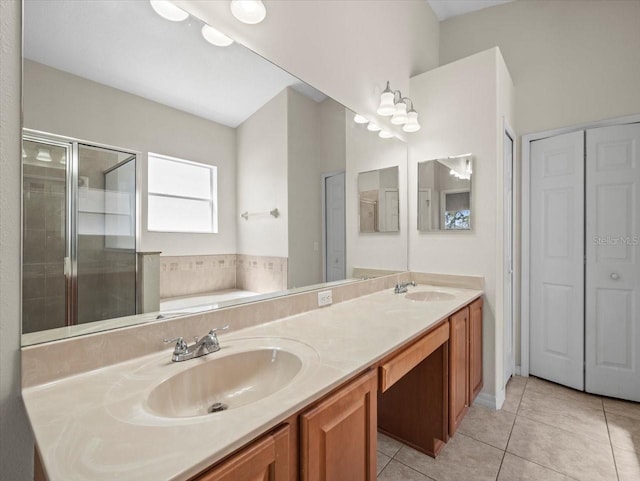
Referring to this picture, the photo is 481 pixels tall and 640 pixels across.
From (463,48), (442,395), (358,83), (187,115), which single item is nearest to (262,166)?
(187,115)

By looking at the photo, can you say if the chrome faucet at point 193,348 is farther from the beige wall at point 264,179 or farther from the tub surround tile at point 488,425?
the tub surround tile at point 488,425

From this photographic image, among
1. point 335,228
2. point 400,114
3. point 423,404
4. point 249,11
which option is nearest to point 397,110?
point 400,114

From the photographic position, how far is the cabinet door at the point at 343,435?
0.80m

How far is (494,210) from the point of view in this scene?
7.35 ft

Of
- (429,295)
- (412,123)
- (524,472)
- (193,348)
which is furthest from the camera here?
(412,123)

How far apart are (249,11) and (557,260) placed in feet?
9.40

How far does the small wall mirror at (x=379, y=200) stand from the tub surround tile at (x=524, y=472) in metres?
1.54

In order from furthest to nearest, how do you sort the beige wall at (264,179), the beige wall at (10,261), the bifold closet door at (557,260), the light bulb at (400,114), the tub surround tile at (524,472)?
1. the bifold closet door at (557,260)
2. the light bulb at (400,114)
3. the tub surround tile at (524,472)
4. the beige wall at (264,179)
5. the beige wall at (10,261)

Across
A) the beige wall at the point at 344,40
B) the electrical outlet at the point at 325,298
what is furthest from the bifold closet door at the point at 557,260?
the electrical outlet at the point at 325,298

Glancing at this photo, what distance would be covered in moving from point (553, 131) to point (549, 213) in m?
0.69

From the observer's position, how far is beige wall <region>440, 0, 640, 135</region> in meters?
2.38

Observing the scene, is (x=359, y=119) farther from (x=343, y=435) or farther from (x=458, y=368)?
(x=343, y=435)

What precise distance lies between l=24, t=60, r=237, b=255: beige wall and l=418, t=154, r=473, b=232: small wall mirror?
1722mm

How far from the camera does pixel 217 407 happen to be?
0.96m
